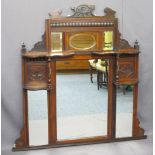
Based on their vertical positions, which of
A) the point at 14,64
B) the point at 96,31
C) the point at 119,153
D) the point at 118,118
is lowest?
the point at 119,153

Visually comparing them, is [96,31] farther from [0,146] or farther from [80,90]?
[0,146]

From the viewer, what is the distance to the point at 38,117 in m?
2.76

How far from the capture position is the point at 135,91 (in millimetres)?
2873

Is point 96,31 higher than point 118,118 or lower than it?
higher

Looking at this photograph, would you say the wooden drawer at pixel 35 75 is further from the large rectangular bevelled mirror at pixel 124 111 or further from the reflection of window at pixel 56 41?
the large rectangular bevelled mirror at pixel 124 111

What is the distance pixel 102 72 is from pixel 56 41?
468mm

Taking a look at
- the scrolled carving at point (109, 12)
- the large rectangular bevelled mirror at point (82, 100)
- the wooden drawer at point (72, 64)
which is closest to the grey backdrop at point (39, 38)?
the scrolled carving at point (109, 12)

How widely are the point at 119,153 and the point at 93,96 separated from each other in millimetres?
513

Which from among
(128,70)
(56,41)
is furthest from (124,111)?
(56,41)

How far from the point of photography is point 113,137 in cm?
292

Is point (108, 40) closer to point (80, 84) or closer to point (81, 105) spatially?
point (80, 84)

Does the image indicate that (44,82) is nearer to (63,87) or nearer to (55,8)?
(63,87)

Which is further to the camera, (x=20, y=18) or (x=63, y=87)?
(x=63, y=87)

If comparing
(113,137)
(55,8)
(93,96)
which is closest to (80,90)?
(93,96)
